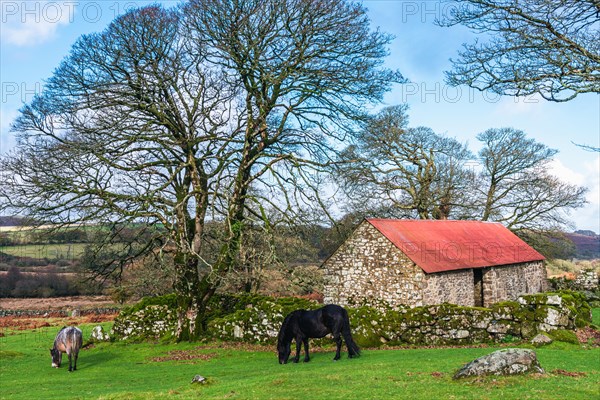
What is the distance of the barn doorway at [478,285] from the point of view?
30622 mm

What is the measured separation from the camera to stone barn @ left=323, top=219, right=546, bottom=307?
83.0 feet

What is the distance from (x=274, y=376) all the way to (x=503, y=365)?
5487mm

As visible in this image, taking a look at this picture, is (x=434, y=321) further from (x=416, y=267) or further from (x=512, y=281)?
(x=512, y=281)

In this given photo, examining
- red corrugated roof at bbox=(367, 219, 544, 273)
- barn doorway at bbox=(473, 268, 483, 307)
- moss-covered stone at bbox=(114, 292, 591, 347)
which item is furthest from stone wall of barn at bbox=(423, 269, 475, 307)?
moss-covered stone at bbox=(114, 292, 591, 347)

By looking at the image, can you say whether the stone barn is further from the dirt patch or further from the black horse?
the dirt patch

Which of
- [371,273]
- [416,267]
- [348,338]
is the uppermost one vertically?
[416,267]

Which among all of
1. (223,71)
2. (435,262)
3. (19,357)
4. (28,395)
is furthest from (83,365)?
(435,262)

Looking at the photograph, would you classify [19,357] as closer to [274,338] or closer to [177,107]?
[274,338]

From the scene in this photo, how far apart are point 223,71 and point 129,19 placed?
14.1ft

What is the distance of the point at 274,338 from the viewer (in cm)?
2288

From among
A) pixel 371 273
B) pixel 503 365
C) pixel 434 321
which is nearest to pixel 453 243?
pixel 371 273

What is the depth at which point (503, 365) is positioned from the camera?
12094 millimetres

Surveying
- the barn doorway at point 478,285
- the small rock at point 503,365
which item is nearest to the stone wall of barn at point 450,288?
the barn doorway at point 478,285

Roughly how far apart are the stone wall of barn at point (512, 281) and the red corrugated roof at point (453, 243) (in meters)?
0.51
